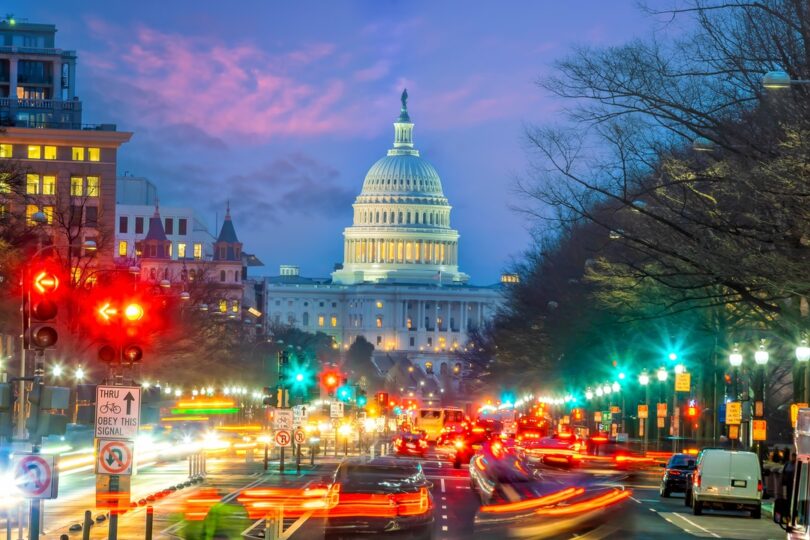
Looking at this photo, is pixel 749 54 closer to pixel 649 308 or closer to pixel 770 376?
pixel 649 308

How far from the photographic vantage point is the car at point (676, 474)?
165 feet

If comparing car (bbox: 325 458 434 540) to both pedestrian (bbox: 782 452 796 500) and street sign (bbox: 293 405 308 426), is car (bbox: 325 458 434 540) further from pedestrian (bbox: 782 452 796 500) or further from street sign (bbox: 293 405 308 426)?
street sign (bbox: 293 405 308 426)

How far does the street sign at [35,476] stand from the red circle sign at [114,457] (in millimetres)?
1959

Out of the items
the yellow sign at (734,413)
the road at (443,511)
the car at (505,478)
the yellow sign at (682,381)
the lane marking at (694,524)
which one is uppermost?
the yellow sign at (682,381)

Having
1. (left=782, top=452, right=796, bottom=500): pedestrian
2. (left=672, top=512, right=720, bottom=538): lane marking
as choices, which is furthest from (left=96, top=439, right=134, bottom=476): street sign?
(left=672, top=512, right=720, bottom=538): lane marking

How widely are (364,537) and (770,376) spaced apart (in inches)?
2107

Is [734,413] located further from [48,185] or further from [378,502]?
[48,185]

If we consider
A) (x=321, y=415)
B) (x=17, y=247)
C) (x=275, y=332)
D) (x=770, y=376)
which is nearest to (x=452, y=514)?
(x=17, y=247)

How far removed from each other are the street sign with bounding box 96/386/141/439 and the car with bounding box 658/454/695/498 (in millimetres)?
27580

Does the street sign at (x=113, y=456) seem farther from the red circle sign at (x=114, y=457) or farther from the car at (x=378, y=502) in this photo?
the car at (x=378, y=502)

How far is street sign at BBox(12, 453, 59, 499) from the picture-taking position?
22.8 metres

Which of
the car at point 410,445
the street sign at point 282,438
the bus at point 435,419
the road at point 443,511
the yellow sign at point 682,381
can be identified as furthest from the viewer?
the bus at point 435,419

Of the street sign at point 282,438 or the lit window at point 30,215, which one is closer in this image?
the lit window at point 30,215

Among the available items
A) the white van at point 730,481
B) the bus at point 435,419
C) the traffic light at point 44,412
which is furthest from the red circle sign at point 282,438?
the bus at point 435,419
